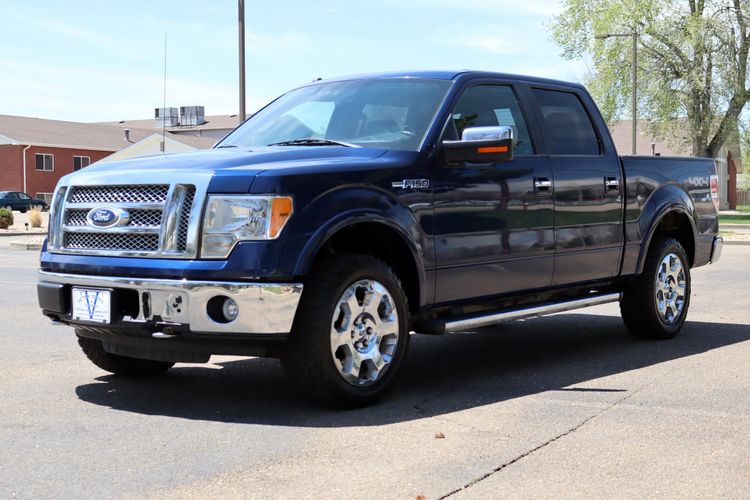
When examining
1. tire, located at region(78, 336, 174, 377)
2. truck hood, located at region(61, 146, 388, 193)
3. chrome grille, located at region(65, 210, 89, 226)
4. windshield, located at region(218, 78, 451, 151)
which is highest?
windshield, located at region(218, 78, 451, 151)

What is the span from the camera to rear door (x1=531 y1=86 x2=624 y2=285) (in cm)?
736

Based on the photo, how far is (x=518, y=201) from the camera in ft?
22.5

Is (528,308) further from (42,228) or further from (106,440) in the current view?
(42,228)

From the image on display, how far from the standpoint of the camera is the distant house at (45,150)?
214 ft

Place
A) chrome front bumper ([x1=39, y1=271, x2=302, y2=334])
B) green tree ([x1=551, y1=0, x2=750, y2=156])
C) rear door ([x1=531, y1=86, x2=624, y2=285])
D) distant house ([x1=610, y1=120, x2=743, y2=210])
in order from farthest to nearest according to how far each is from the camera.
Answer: distant house ([x1=610, y1=120, x2=743, y2=210]), green tree ([x1=551, y1=0, x2=750, y2=156]), rear door ([x1=531, y1=86, x2=624, y2=285]), chrome front bumper ([x1=39, y1=271, x2=302, y2=334])

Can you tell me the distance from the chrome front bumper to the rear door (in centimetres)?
261

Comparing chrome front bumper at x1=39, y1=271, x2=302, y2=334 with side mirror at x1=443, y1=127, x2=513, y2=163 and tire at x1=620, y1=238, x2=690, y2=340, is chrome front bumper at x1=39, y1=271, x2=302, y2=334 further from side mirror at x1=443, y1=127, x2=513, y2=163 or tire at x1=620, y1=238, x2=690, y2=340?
tire at x1=620, y1=238, x2=690, y2=340

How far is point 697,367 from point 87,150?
217 ft

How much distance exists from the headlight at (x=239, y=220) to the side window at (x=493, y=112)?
1.70 metres

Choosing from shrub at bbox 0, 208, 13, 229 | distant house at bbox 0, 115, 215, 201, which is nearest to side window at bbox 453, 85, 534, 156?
shrub at bbox 0, 208, 13, 229

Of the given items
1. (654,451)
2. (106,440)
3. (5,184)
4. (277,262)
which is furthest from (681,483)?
(5,184)

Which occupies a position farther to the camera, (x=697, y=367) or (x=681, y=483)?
(x=697, y=367)

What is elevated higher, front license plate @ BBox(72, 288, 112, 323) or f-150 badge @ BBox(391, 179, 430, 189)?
f-150 badge @ BBox(391, 179, 430, 189)

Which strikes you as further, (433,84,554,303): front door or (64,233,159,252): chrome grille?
(433,84,554,303): front door
